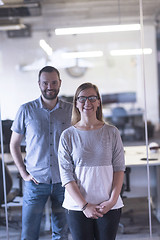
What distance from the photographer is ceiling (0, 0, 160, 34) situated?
3531mm

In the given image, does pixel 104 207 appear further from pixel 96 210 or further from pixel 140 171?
pixel 140 171

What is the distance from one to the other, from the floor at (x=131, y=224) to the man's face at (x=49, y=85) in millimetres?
1158

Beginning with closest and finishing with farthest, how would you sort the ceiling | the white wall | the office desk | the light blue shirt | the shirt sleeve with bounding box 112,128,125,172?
the shirt sleeve with bounding box 112,128,125,172
the light blue shirt
the white wall
the office desk
the ceiling

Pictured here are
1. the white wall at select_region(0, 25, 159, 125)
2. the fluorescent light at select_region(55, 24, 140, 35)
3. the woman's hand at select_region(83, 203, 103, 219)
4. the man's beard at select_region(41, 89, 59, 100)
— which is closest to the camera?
the woman's hand at select_region(83, 203, 103, 219)

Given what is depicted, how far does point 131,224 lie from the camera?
341cm

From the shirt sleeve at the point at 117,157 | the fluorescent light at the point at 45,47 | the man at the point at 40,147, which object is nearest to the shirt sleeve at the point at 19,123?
the man at the point at 40,147

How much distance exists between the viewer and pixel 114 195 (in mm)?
2164

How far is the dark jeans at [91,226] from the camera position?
2.16m

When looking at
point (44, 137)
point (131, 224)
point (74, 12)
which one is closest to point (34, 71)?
point (44, 137)

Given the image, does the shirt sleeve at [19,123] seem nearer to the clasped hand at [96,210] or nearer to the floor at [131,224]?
the floor at [131,224]

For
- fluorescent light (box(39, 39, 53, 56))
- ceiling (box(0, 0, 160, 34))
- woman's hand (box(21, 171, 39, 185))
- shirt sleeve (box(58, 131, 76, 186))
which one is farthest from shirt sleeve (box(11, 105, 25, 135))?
ceiling (box(0, 0, 160, 34))

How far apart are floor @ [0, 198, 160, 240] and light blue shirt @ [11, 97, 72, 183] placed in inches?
26.7

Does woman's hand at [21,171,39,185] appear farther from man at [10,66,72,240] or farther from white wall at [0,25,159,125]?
white wall at [0,25,159,125]

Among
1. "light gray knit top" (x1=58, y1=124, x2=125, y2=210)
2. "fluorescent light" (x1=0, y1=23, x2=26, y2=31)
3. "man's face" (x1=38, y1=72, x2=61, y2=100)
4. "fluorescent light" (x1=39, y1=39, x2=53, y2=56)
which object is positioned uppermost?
"fluorescent light" (x1=0, y1=23, x2=26, y2=31)
